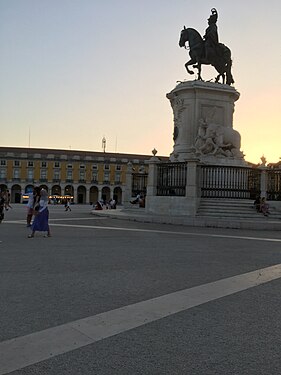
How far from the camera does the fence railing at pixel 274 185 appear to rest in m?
19.4

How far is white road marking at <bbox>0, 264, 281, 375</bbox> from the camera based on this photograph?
287 cm

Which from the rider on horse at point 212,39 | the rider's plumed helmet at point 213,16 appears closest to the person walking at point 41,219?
the rider on horse at point 212,39

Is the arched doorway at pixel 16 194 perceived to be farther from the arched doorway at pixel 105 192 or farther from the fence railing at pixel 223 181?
the fence railing at pixel 223 181

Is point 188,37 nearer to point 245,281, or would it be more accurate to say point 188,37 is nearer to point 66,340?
point 245,281

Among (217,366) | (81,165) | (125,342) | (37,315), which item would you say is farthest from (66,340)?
(81,165)

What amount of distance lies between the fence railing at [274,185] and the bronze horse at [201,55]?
266 inches

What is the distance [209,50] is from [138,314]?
21433 millimetres

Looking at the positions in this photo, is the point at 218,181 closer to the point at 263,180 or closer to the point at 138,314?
the point at 263,180

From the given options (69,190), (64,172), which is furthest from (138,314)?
(69,190)

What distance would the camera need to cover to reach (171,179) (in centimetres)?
1884

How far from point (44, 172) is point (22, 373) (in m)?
106

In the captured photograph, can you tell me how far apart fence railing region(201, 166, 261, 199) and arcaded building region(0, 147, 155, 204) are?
272ft

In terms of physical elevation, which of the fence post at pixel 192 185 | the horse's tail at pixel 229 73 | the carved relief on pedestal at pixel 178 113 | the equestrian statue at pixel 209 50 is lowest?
the fence post at pixel 192 185

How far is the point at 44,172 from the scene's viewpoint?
10588 centimetres
